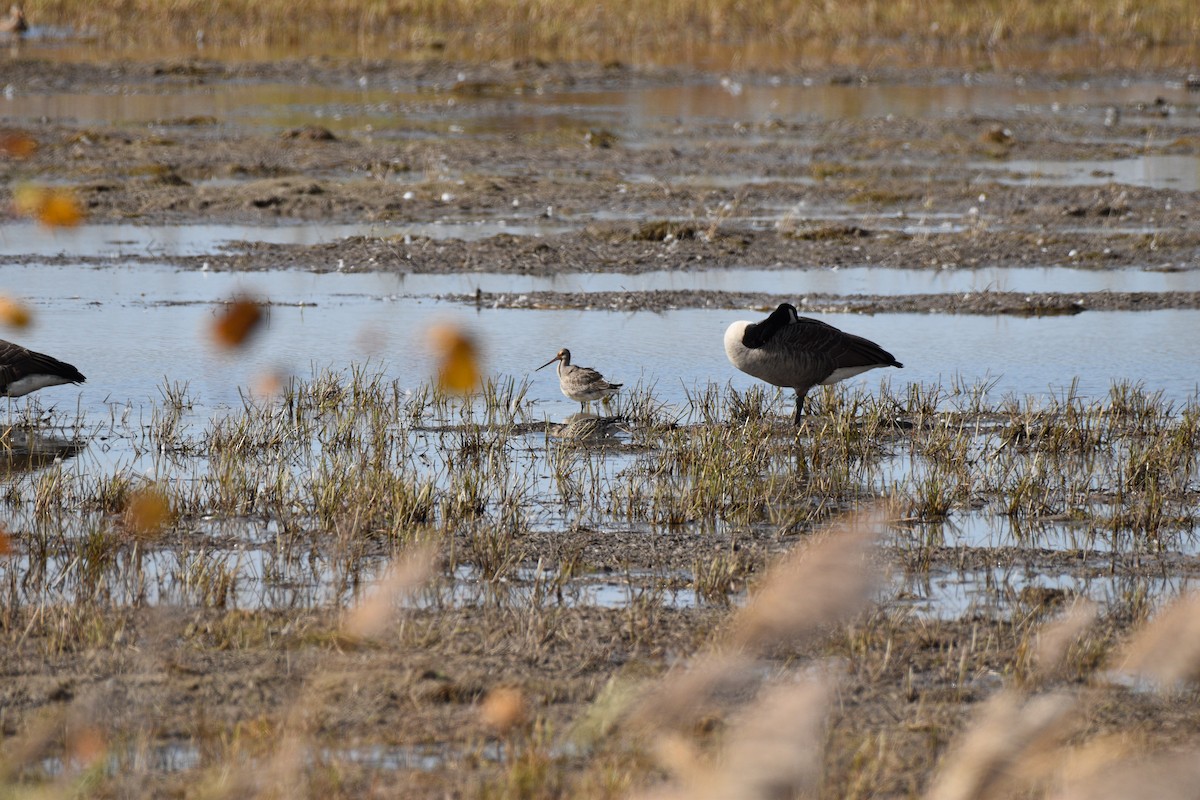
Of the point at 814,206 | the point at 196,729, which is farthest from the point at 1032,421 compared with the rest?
the point at 814,206

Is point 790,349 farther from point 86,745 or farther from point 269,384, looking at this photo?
point 86,745

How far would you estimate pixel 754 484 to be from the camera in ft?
31.4

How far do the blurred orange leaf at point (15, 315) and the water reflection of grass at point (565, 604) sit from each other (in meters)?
3.23

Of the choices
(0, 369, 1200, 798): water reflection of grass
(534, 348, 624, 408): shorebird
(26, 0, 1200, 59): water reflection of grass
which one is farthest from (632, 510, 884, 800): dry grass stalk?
(26, 0, 1200, 59): water reflection of grass

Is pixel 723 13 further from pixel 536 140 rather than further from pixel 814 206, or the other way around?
pixel 814 206

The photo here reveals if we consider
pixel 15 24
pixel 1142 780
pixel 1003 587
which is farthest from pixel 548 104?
pixel 1142 780

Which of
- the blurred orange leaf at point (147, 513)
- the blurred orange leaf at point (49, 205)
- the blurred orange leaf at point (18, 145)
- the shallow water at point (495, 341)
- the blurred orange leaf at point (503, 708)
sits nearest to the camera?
the blurred orange leaf at point (503, 708)

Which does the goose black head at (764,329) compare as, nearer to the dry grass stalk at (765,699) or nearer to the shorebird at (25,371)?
the dry grass stalk at (765,699)

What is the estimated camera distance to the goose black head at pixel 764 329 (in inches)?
442

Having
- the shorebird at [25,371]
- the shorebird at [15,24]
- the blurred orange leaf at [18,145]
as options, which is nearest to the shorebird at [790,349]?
the shorebird at [25,371]

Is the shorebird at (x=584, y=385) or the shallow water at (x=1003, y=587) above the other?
the shorebird at (x=584, y=385)

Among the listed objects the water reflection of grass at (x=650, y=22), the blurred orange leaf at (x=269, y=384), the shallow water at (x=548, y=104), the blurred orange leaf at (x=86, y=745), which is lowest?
the blurred orange leaf at (x=86, y=745)

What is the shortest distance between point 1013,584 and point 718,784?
12.9ft

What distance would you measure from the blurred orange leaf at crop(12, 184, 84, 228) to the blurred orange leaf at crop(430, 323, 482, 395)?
6.90 m
